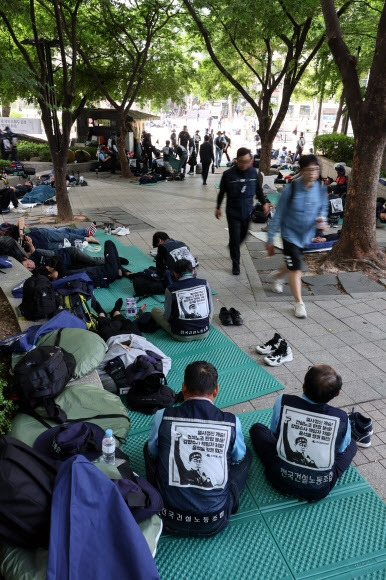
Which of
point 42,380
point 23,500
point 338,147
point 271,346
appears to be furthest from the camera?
point 338,147

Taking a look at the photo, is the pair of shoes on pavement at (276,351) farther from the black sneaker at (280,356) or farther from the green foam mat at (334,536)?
the green foam mat at (334,536)

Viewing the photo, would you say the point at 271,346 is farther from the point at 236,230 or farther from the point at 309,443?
the point at 236,230

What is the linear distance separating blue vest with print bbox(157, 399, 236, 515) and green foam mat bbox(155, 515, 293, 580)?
30 centimetres

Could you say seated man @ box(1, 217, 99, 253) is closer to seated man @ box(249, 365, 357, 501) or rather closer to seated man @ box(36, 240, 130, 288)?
seated man @ box(36, 240, 130, 288)

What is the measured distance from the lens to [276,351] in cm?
488

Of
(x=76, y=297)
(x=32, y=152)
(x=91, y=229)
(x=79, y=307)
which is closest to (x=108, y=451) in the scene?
(x=79, y=307)

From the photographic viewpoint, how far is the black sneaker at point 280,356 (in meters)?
4.75

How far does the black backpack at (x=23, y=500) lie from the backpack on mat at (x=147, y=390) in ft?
5.67

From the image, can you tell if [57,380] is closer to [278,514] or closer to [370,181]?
[278,514]

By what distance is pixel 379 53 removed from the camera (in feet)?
21.9

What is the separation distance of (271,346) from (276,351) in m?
0.12

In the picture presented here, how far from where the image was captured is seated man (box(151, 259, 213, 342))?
505 centimetres

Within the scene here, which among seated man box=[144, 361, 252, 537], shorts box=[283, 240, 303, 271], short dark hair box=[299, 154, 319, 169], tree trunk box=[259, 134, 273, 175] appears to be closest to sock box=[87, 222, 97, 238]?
Result: shorts box=[283, 240, 303, 271]

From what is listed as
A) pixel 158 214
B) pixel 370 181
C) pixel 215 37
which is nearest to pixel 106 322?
pixel 370 181
